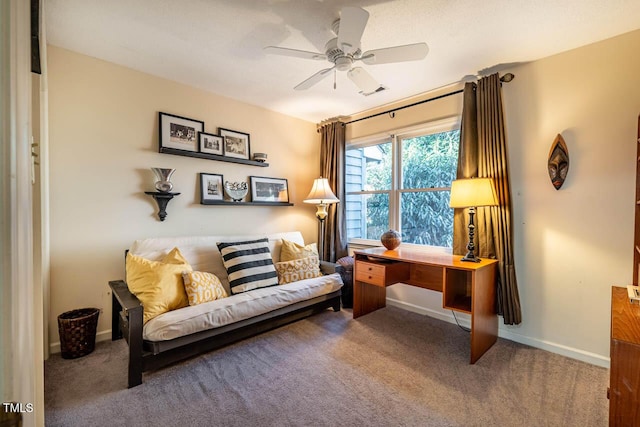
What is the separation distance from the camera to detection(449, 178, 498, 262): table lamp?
2.15 metres

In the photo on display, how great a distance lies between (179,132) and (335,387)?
8.40ft

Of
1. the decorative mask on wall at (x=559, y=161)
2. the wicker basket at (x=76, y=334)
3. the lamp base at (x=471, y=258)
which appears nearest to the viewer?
the wicker basket at (x=76, y=334)

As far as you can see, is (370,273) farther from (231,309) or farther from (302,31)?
(302,31)

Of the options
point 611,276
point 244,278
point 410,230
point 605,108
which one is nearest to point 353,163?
point 410,230

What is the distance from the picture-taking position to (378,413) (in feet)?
4.99

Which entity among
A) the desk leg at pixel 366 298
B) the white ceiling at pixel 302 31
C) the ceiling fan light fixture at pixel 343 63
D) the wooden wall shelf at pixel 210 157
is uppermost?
the white ceiling at pixel 302 31

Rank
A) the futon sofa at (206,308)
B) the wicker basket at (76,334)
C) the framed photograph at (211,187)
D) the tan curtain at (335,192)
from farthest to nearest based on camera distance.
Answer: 1. the tan curtain at (335,192)
2. the framed photograph at (211,187)
3. the wicker basket at (76,334)
4. the futon sofa at (206,308)

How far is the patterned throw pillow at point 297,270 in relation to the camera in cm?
272

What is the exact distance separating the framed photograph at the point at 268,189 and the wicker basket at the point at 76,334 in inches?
70.2

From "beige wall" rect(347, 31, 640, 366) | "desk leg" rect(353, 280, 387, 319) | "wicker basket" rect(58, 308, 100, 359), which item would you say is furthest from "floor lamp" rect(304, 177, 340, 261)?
"wicker basket" rect(58, 308, 100, 359)

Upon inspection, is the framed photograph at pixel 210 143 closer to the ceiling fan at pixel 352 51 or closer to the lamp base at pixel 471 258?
the ceiling fan at pixel 352 51

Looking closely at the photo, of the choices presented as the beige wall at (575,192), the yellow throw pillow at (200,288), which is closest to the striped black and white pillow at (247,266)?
the yellow throw pillow at (200,288)

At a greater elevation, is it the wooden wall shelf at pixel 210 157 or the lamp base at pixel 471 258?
the wooden wall shelf at pixel 210 157

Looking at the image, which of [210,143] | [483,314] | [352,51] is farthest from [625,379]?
[210,143]
